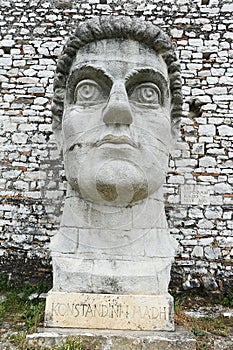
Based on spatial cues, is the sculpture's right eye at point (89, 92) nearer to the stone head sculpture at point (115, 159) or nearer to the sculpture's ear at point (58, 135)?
the stone head sculpture at point (115, 159)

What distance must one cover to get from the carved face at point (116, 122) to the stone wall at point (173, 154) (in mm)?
3983

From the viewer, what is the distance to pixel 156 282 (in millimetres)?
2527

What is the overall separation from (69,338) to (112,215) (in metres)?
0.90

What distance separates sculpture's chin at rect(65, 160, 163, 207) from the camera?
99.8 inches

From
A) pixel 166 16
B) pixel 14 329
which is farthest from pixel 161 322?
pixel 166 16

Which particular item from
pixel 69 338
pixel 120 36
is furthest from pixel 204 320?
pixel 120 36

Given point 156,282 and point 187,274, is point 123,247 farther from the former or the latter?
point 187,274

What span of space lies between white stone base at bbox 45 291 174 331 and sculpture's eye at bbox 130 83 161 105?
4.86 feet

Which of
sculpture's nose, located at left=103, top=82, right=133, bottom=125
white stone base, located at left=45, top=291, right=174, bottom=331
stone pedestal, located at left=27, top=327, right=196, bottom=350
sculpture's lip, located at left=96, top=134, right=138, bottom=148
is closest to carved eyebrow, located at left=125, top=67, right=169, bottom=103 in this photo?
sculpture's nose, located at left=103, top=82, right=133, bottom=125

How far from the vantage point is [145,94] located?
2803 mm

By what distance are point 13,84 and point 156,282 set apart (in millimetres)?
5779

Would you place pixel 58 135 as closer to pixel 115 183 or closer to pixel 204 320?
pixel 115 183

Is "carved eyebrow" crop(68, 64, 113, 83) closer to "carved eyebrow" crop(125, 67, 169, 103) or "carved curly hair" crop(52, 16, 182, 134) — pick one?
"carved eyebrow" crop(125, 67, 169, 103)

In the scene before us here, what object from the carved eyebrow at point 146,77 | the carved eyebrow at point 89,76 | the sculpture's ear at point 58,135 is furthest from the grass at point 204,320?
the carved eyebrow at point 89,76
